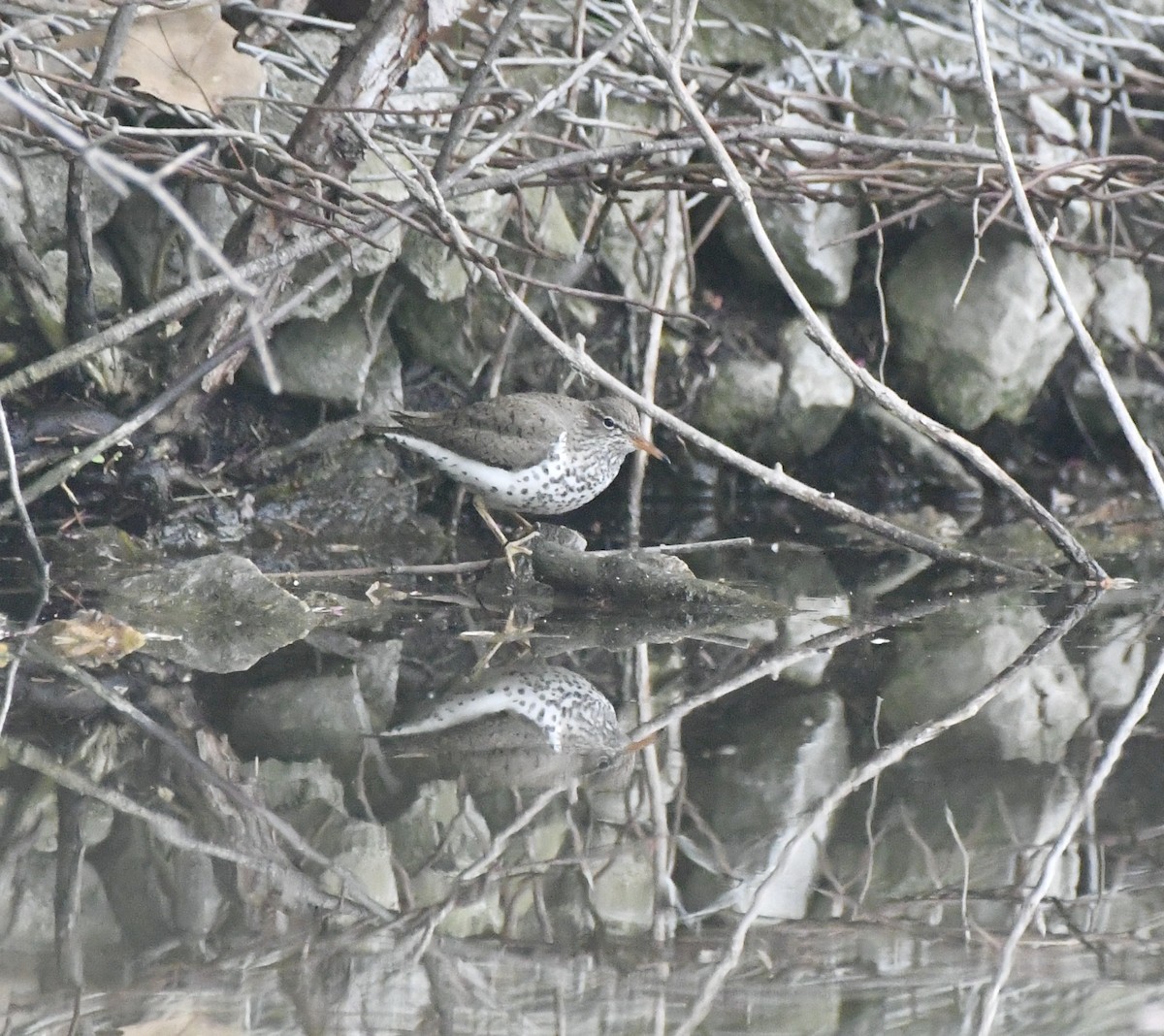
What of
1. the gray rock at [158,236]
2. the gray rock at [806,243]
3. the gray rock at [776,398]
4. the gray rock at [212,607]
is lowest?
the gray rock at [212,607]

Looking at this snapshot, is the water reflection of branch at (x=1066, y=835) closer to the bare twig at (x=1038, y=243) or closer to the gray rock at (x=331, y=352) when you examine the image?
the bare twig at (x=1038, y=243)

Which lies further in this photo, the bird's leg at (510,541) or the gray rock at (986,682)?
the bird's leg at (510,541)

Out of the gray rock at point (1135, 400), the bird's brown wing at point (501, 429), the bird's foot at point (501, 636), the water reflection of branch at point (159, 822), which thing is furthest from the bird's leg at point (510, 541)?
the gray rock at point (1135, 400)

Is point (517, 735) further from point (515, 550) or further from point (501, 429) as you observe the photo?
point (501, 429)

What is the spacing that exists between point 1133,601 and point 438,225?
2.65 metres

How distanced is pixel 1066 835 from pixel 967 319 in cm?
489

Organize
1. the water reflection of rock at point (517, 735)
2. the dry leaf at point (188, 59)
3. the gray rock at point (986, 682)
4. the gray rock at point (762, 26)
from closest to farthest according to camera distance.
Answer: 1. the water reflection of rock at point (517, 735)
2. the gray rock at point (986, 682)
3. the dry leaf at point (188, 59)
4. the gray rock at point (762, 26)

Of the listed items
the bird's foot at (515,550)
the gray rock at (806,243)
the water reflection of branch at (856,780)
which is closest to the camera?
the water reflection of branch at (856,780)

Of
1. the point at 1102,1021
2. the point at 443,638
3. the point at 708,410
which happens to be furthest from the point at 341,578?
the point at 1102,1021

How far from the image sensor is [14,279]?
17.4 ft

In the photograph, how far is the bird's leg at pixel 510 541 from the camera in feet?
17.4

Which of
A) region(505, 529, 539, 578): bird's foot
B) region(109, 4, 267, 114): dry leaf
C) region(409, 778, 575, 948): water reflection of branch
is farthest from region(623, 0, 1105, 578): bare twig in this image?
region(409, 778, 575, 948): water reflection of branch

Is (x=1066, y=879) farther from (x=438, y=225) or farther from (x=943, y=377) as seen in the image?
(x=943, y=377)

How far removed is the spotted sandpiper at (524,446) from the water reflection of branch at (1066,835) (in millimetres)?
2424
